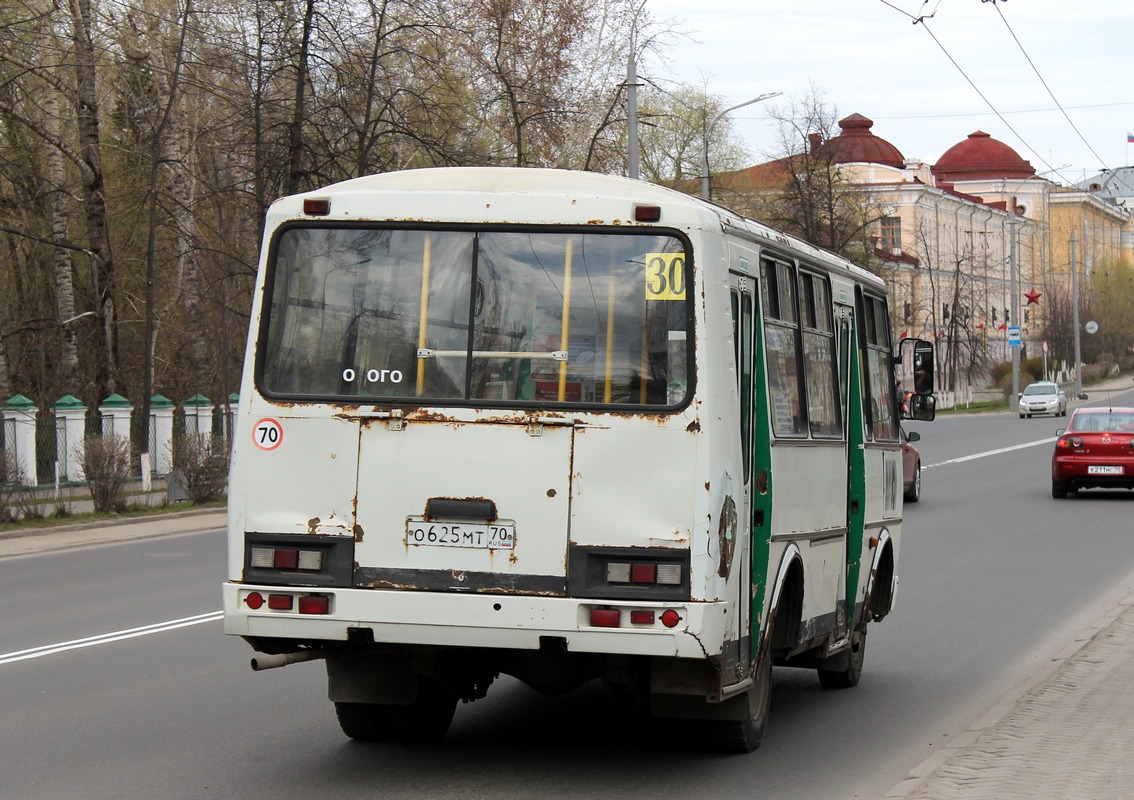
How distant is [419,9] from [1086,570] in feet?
57.8

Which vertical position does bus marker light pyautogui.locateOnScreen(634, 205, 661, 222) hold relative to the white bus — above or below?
above

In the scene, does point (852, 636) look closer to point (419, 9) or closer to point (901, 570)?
point (901, 570)

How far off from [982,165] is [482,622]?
417 feet

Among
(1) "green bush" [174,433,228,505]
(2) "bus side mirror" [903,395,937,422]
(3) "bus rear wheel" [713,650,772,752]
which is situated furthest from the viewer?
(1) "green bush" [174,433,228,505]

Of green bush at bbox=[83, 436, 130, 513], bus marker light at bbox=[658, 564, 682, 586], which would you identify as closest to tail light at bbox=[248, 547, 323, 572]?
bus marker light at bbox=[658, 564, 682, 586]

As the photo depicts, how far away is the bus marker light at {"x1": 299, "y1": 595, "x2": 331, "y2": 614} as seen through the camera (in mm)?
7105

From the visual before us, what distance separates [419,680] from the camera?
8.12 meters

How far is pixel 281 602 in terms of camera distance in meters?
7.16

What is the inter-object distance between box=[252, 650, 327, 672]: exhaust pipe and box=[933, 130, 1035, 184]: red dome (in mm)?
124254

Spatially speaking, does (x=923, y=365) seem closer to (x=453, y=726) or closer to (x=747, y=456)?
(x=747, y=456)

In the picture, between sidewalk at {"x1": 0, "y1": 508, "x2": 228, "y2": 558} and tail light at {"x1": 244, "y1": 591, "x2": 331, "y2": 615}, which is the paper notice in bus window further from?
sidewalk at {"x1": 0, "y1": 508, "x2": 228, "y2": 558}

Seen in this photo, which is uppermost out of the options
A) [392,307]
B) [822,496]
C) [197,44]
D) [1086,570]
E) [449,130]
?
[197,44]

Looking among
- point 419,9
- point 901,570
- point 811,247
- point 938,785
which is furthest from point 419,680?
point 419,9

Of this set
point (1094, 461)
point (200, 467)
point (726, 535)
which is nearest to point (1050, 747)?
point (726, 535)
